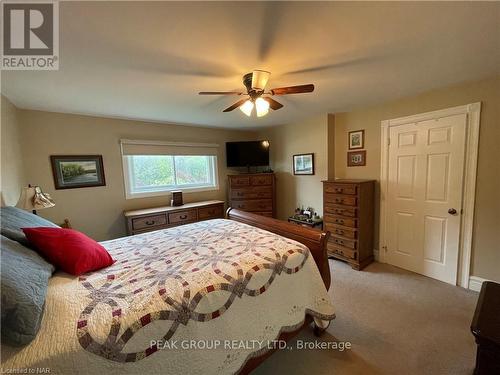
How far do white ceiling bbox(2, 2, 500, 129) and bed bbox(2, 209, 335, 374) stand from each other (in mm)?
1481

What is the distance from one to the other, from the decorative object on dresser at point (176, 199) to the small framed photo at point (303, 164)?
7.43 ft

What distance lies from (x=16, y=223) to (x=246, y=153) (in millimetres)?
3498

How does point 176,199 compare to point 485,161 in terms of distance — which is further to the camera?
point 176,199

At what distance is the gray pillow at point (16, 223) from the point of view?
1.25 metres

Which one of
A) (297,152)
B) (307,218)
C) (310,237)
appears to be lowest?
(307,218)

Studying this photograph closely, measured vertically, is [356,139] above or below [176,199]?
Result: above

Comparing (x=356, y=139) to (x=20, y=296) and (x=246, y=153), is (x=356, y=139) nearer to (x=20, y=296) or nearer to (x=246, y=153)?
(x=246, y=153)

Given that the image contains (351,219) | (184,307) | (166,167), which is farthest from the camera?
(166,167)

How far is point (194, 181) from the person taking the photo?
4.29 metres

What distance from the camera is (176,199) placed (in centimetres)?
380

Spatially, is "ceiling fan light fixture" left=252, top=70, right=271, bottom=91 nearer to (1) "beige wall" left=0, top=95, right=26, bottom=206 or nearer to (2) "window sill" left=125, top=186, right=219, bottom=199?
(1) "beige wall" left=0, top=95, right=26, bottom=206

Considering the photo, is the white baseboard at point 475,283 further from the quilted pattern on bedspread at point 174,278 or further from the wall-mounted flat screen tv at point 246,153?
the wall-mounted flat screen tv at point 246,153

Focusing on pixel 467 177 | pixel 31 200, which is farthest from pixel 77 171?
pixel 467 177

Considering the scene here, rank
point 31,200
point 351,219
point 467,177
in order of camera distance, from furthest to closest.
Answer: point 351,219 → point 467,177 → point 31,200
